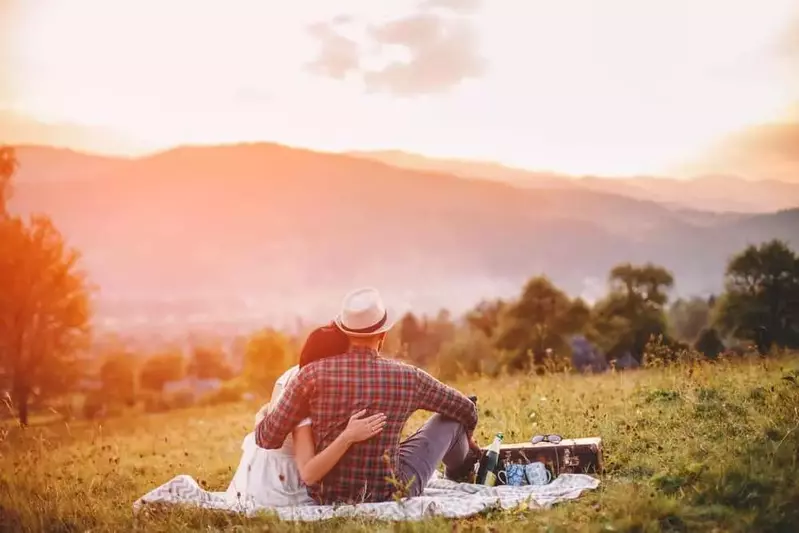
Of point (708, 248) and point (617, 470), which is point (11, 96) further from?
point (708, 248)

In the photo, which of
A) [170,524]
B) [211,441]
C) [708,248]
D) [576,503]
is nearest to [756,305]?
[708,248]

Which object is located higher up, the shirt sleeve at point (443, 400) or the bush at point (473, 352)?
the shirt sleeve at point (443, 400)

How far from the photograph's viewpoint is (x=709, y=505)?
4.50 m

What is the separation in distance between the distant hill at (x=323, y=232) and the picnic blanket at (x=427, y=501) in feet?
51.4

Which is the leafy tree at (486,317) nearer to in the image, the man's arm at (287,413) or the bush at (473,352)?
the bush at (473,352)

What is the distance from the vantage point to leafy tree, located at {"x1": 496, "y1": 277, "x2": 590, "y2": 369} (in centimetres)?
1959

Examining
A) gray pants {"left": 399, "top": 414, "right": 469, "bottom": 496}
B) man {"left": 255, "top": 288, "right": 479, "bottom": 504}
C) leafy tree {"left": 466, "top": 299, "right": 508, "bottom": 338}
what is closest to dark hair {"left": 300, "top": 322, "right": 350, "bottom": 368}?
man {"left": 255, "top": 288, "right": 479, "bottom": 504}

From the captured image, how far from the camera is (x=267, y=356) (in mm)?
22406

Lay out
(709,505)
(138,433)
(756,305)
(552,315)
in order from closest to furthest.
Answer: (709,505) → (138,433) → (756,305) → (552,315)

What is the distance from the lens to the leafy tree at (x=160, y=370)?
20.0 m

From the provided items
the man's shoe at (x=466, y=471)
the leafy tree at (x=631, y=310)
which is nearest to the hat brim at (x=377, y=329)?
the man's shoe at (x=466, y=471)

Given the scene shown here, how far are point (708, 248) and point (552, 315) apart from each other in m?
5.52

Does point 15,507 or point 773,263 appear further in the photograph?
point 773,263

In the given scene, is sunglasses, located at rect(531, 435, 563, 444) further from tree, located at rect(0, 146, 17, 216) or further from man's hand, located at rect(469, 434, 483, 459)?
tree, located at rect(0, 146, 17, 216)
